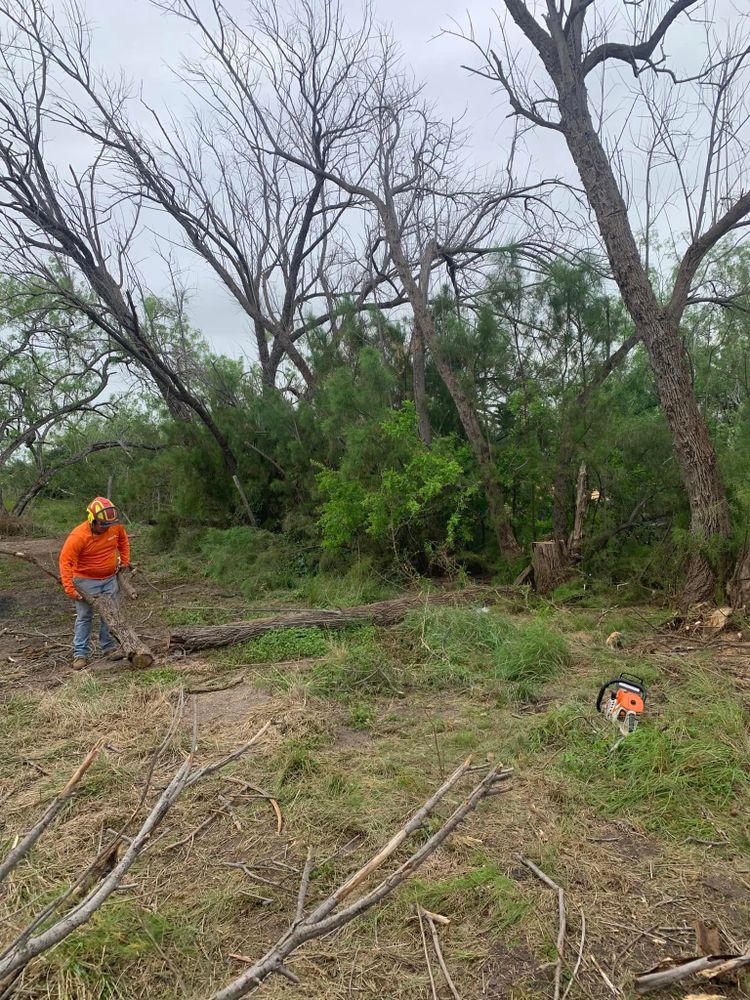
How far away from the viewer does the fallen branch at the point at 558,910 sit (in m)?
2.41

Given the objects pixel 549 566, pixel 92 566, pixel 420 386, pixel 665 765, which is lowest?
pixel 665 765

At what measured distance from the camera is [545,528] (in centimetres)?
922

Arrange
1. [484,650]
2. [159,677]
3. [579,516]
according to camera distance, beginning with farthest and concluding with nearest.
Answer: [579,516], [484,650], [159,677]

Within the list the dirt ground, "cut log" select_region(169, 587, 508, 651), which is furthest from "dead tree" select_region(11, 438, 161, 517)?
the dirt ground

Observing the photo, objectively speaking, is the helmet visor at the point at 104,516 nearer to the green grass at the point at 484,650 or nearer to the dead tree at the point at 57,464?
the green grass at the point at 484,650

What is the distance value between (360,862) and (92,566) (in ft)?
14.8

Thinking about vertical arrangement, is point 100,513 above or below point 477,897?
above

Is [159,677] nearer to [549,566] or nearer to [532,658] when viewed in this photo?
[532,658]

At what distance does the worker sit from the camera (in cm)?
640

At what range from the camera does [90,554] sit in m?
6.63

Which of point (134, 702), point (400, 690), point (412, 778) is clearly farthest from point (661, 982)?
point (134, 702)

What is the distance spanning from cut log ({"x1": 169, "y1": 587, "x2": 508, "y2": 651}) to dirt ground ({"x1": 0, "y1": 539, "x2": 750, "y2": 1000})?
1501mm

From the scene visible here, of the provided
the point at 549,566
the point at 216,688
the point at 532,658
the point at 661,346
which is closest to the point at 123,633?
the point at 216,688

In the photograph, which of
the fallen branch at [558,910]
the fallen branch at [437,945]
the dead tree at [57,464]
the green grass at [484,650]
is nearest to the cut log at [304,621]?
the green grass at [484,650]
